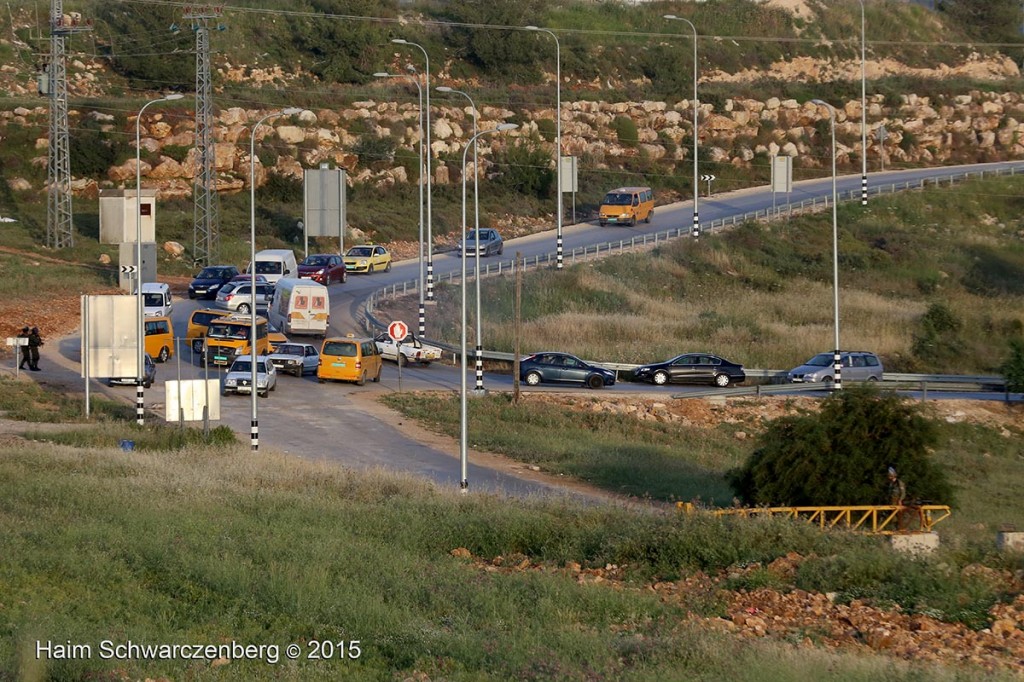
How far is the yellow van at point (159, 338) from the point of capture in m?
47.0

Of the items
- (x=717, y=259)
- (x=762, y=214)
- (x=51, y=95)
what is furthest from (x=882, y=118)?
(x=51, y=95)

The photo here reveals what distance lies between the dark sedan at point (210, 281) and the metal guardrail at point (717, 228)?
5989 mm

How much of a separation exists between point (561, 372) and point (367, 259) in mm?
21708

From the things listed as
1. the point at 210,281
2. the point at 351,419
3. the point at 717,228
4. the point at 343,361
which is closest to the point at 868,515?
the point at 351,419

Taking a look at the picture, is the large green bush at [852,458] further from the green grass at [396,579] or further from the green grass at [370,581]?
the green grass at [370,581]

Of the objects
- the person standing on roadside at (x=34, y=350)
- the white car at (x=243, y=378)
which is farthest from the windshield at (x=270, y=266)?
the white car at (x=243, y=378)

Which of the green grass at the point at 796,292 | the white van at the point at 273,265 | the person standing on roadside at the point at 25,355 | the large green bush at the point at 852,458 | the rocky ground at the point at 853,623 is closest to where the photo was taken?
the rocky ground at the point at 853,623

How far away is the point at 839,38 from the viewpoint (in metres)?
134

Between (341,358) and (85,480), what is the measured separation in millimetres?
20076

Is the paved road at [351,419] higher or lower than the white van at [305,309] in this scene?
lower

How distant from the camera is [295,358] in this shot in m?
47.2

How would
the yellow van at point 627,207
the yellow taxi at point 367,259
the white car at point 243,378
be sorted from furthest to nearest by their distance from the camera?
the yellow van at point 627,207
the yellow taxi at point 367,259
the white car at point 243,378

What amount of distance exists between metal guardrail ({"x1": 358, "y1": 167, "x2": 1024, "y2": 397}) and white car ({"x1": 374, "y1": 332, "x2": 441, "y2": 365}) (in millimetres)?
663

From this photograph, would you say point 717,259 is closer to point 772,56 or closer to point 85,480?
point 85,480
